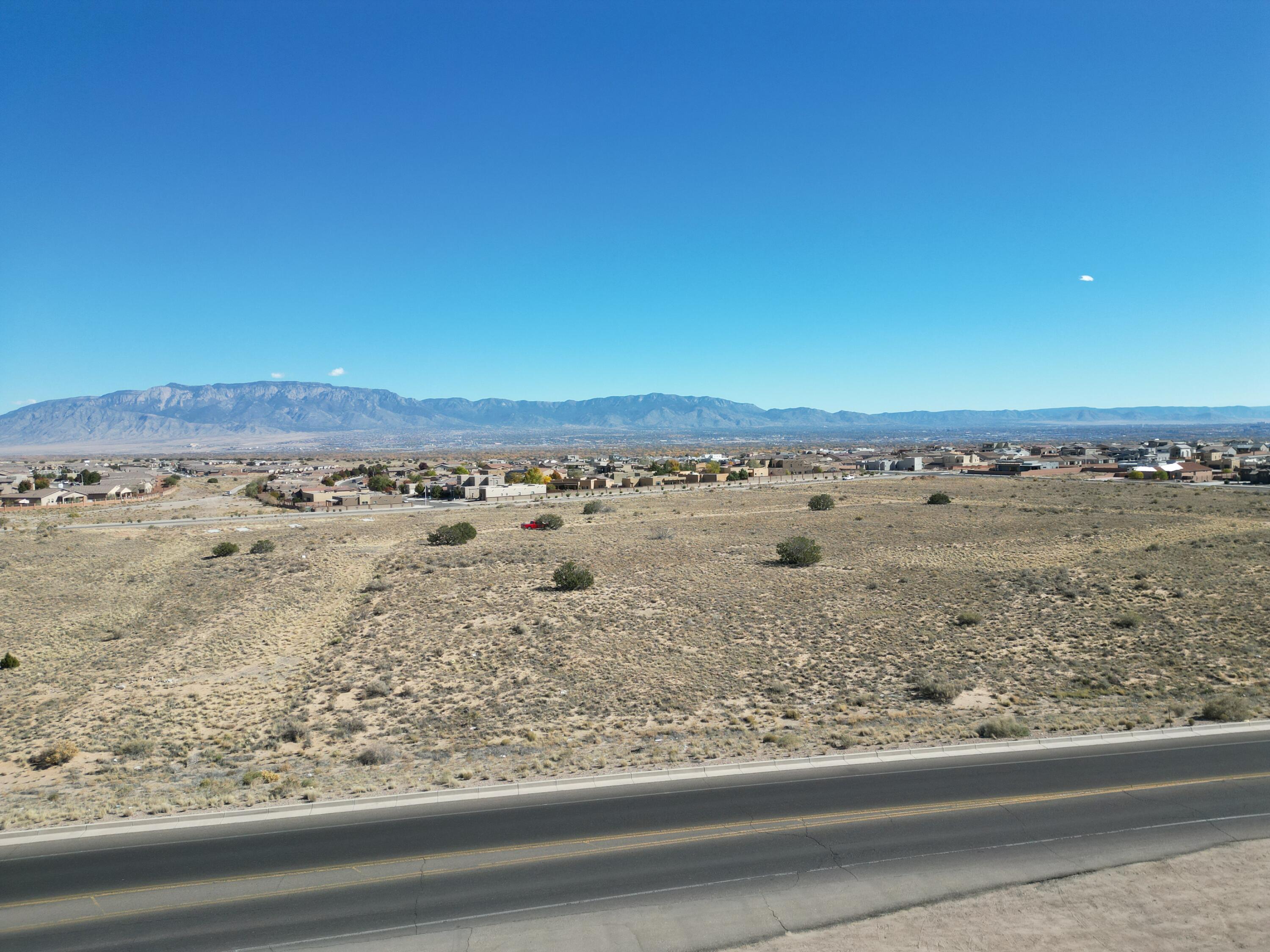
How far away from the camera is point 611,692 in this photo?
78.0 feet

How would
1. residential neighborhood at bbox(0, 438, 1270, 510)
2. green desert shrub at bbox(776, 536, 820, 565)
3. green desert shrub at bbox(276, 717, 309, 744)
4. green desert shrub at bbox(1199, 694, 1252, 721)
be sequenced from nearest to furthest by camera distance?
green desert shrub at bbox(1199, 694, 1252, 721) < green desert shrub at bbox(276, 717, 309, 744) < green desert shrub at bbox(776, 536, 820, 565) < residential neighborhood at bbox(0, 438, 1270, 510)

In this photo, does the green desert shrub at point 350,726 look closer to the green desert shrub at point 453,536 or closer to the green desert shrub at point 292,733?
the green desert shrub at point 292,733

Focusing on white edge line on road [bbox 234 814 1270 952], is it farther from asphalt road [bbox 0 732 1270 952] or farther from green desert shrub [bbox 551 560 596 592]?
green desert shrub [bbox 551 560 596 592]

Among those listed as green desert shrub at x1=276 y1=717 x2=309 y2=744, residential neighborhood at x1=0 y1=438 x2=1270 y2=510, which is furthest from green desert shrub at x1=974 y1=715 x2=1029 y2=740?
residential neighborhood at x1=0 y1=438 x2=1270 y2=510

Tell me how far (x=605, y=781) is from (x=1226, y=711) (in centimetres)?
1632

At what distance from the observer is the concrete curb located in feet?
47.1

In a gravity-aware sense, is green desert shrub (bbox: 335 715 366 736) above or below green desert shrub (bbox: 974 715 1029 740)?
below

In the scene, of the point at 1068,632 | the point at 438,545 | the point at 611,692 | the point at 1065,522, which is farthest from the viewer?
the point at 1065,522

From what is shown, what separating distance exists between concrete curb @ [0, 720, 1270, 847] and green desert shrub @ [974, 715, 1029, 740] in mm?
408

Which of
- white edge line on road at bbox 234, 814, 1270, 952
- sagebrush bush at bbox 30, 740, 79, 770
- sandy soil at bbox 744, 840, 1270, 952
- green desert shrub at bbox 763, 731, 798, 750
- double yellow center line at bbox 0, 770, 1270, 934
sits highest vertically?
sandy soil at bbox 744, 840, 1270, 952

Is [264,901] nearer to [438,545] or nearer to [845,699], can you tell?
[845,699]

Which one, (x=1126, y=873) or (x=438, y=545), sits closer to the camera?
(x=1126, y=873)

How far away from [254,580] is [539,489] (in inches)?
2337

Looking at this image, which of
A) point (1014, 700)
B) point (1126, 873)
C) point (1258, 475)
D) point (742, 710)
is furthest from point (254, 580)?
point (1258, 475)
